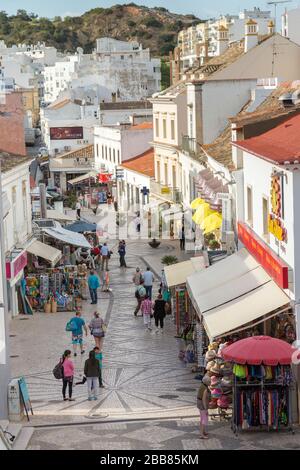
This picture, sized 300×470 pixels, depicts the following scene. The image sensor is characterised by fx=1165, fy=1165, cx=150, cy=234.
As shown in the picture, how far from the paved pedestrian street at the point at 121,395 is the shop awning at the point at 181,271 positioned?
1510mm

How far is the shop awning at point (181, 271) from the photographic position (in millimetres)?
31984

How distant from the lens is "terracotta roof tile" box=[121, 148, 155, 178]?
70.1m

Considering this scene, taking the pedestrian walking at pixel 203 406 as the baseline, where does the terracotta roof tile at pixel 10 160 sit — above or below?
above

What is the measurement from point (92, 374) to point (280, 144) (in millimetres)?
6101

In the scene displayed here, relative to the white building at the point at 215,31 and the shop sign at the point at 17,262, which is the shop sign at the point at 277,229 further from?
the white building at the point at 215,31

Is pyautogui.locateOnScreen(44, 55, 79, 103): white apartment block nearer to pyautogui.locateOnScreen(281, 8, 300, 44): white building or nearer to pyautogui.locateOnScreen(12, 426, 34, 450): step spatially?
pyautogui.locateOnScreen(281, 8, 300, 44): white building

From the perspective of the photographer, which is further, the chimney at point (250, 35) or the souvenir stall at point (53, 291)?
the chimney at point (250, 35)

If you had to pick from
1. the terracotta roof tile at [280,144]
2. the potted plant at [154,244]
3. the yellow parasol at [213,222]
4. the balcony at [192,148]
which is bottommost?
the potted plant at [154,244]

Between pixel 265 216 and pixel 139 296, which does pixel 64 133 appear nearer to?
pixel 139 296

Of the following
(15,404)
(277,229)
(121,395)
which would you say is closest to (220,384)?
(277,229)

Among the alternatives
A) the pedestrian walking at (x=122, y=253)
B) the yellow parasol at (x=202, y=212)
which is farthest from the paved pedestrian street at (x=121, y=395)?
the pedestrian walking at (x=122, y=253)

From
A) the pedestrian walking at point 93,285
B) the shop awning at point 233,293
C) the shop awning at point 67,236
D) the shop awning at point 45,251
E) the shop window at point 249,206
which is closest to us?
the shop awning at point 233,293
